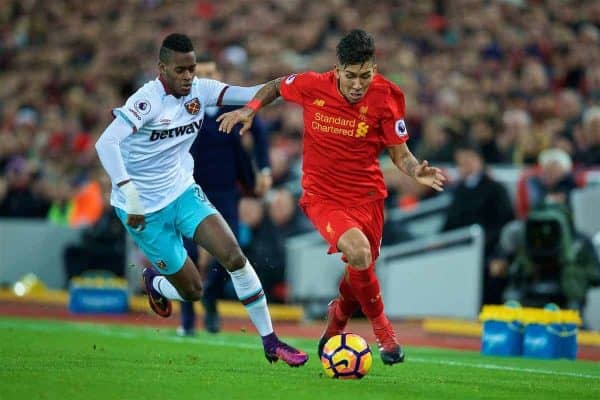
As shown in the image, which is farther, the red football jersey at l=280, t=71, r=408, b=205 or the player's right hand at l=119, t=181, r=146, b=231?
the red football jersey at l=280, t=71, r=408, b=205

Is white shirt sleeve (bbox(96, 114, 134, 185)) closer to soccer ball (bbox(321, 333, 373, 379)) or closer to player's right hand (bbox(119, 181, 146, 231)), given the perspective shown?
player's right hand (bbox(119, 181, 146, 231))

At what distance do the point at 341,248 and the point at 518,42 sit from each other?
35.1 feet

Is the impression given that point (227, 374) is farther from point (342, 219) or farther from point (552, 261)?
point (552, 261)

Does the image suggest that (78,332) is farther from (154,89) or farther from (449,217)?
(449,217)

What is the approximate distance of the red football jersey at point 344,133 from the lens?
9.89m

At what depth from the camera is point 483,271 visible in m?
16.1

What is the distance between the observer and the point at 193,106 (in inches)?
406

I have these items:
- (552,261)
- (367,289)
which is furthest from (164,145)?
(552,261)

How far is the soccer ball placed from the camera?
29.6ft

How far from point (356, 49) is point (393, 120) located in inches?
26.0

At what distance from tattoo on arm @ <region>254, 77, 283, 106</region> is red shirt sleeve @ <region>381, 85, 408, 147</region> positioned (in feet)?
2.91

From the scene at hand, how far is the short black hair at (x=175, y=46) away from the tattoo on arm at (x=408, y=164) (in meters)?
1.82

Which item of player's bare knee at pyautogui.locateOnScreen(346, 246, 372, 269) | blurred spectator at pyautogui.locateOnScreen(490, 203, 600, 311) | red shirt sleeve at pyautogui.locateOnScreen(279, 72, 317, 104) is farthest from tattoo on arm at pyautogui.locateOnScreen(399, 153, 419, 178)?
blurred spectator at pyautogui.locateOnScreen(490, 203, 600, 311)

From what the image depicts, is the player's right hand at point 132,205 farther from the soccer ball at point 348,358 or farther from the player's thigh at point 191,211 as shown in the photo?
the soccer ball at point 348,358
